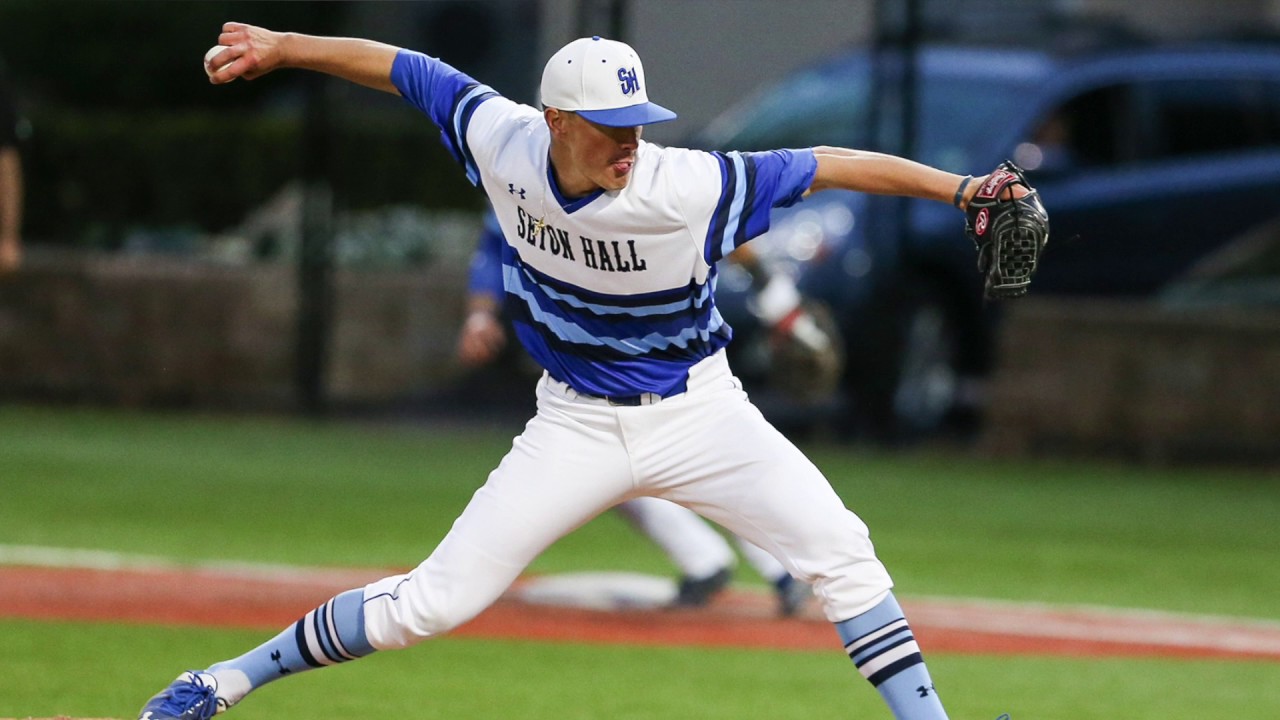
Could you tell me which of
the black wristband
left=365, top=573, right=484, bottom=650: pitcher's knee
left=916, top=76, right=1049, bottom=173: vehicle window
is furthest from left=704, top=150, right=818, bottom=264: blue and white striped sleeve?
left=916, top=76, right=1049, bottom=173: vehicle window

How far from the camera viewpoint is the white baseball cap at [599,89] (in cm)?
548

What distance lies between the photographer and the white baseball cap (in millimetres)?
5477

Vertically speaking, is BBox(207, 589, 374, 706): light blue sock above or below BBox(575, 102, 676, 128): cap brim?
below

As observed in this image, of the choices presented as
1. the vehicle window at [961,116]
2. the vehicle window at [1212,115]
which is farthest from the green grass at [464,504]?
the vehicle window at [1212,115]

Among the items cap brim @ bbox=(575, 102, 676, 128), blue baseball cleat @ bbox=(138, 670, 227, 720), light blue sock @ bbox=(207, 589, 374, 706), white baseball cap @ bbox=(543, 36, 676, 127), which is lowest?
blue baseball cleat @ bbox=(138, 670, 227, 720)

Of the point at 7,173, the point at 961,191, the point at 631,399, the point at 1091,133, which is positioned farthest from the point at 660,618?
the point at 1091,133

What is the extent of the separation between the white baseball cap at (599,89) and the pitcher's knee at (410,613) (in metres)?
1.28

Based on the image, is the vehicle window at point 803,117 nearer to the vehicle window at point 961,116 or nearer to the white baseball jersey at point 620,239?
the vehicle window at point 961,116

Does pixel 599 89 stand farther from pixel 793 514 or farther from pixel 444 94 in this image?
pixel 793 514

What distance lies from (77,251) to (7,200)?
6.94 m

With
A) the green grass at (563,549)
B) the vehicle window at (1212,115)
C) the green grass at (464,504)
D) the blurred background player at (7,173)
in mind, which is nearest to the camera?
the green grass at (563,549)

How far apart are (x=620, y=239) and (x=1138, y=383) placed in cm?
932

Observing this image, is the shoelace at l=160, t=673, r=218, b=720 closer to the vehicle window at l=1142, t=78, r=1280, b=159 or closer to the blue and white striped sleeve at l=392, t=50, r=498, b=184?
the blue and white striped sleeve at l=392, t=50, r=498, b=184

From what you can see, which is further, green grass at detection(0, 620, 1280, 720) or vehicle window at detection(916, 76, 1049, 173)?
vehicle window at detection(916, 76, 1049, 173)
